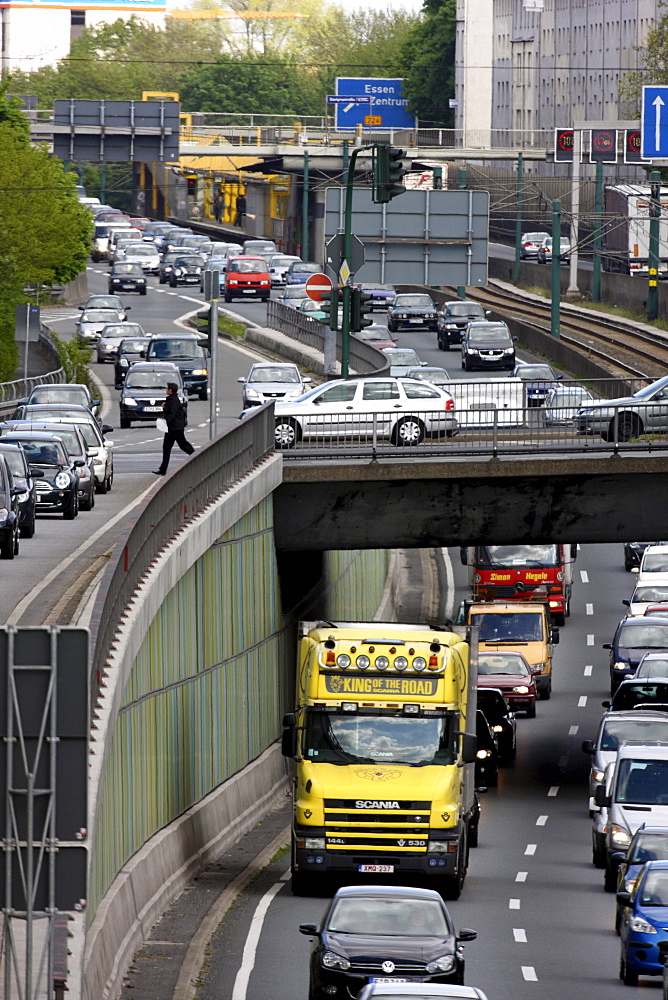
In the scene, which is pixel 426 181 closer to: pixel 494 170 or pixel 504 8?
pixel 494 170

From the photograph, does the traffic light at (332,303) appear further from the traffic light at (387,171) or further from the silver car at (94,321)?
the silver car at (94,321)

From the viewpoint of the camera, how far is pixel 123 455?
4891 centimetres

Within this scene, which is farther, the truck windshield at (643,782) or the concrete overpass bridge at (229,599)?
the truck windshield at (643,782)

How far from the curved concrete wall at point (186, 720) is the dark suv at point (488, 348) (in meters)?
35.6

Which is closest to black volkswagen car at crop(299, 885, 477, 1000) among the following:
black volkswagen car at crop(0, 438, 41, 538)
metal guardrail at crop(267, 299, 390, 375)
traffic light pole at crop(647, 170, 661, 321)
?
black volkswagen car at crop(0, 438, 41, 538)

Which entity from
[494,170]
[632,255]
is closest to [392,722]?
[632,255]

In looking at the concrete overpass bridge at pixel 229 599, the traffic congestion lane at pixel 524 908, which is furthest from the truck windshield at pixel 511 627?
the traffic congestion lane at pixel 524 908

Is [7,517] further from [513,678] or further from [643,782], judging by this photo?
[513,678]

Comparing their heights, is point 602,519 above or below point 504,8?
below

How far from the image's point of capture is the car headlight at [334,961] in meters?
17.1

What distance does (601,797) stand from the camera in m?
26.4

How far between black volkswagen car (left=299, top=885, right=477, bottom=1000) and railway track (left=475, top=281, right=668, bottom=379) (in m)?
47.7

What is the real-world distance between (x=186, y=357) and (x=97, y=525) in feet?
92.0

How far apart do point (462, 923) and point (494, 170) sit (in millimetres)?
116735
